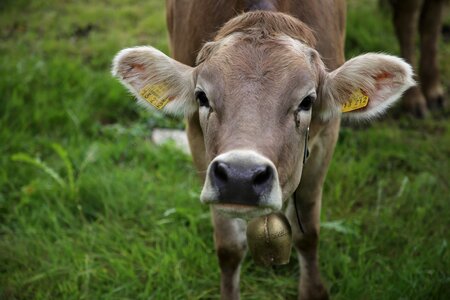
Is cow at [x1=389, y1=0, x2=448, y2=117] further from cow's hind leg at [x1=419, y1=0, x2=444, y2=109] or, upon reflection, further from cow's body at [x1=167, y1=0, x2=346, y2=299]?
cow's body at [x1=167, y1=0, x2=346, y2=299]

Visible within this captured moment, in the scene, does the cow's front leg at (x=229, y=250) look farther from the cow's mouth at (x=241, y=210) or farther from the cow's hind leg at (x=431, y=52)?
the cow's hind leg at (x=431, y=52)

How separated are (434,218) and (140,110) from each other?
257cm

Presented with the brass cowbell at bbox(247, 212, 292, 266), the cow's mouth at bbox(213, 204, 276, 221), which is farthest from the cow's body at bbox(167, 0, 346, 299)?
the cow's mouth at bbox(213, 204, 276, 221)

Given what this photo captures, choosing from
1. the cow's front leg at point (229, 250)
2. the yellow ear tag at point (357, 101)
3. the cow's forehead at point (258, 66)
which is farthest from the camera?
the cow's front leg at point (229, 250)

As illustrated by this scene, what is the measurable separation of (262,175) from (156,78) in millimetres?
869

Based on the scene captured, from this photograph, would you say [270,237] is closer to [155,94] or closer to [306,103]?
[306,103]

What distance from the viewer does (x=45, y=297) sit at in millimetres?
3305

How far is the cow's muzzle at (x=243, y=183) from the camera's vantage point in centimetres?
205

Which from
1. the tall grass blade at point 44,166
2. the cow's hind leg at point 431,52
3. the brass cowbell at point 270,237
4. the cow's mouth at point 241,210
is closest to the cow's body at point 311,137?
the brass cowbell at point 270,237

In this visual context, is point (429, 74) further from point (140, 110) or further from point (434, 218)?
point (140, 110)

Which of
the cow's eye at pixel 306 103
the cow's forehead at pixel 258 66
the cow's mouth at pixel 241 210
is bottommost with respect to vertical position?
the cow's mouth at pixel 241 210

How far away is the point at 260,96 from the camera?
227 cm

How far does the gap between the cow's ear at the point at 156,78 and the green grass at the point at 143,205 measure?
1.12 metres

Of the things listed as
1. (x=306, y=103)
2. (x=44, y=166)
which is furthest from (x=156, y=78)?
(x=44, y=166)
